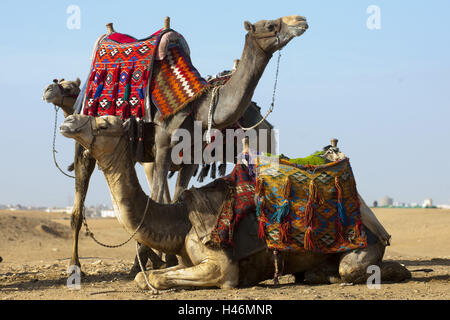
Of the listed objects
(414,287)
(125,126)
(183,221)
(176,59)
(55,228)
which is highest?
(176,59)

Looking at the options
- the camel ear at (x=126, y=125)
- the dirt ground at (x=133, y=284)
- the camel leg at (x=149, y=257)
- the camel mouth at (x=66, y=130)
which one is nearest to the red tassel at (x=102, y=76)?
the camel leg at (x=149, y=257)

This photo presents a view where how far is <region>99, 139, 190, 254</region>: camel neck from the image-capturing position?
281 inches

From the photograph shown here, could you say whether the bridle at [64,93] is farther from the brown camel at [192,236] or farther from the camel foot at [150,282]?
the camel foot at [150,282]

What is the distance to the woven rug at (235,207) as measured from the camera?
7172mm

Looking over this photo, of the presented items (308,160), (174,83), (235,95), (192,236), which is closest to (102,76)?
(174,83)

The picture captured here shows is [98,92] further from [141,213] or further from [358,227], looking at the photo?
[358,227]

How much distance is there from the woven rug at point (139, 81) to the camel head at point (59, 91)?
1057 millimetres

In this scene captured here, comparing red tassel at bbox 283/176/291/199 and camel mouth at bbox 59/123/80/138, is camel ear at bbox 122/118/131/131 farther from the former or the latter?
red tassel at bbox 283/176/291/199

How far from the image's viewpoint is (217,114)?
9.25m

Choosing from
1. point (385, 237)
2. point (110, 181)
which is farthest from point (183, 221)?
point (385, 237)

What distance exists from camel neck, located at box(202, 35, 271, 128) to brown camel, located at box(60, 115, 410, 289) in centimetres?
172

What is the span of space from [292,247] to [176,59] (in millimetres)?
3576

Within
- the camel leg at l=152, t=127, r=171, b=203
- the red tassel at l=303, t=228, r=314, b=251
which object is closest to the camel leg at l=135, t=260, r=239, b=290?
the red tassel at l=303, t=228, r=314, b=251
